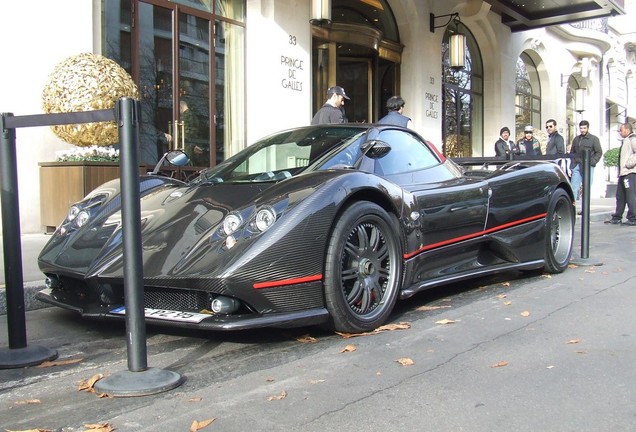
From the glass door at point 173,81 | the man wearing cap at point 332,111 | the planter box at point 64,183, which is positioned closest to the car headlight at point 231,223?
the planter box at point 64,183

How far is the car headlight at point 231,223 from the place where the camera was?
3.42 m

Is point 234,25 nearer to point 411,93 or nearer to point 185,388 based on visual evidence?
point 411,93

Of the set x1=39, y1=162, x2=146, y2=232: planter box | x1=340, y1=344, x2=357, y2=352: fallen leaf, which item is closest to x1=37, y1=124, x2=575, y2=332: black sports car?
x1=340, y1=344, x2=357, y2=352: fallen leaf

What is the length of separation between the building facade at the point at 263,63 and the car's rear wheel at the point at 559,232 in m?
5.86

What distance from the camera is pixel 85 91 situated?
7.02 m

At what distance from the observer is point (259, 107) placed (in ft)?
35.8

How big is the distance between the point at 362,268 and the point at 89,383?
1.62 meters

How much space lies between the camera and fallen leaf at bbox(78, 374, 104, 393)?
2.88m

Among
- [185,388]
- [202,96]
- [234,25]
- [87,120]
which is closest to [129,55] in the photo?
[202,96]

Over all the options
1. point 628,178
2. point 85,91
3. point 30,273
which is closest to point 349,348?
point 30,273

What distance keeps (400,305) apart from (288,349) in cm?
140

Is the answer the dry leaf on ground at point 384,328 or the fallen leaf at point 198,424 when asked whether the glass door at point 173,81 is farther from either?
the fallen leaf at point 198,424

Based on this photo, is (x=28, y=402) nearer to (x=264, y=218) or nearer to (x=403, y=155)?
(x=264, y=218)

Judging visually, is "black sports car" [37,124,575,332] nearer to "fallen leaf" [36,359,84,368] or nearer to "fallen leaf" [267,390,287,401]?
"fallen leaf" [36,359,84,368]
